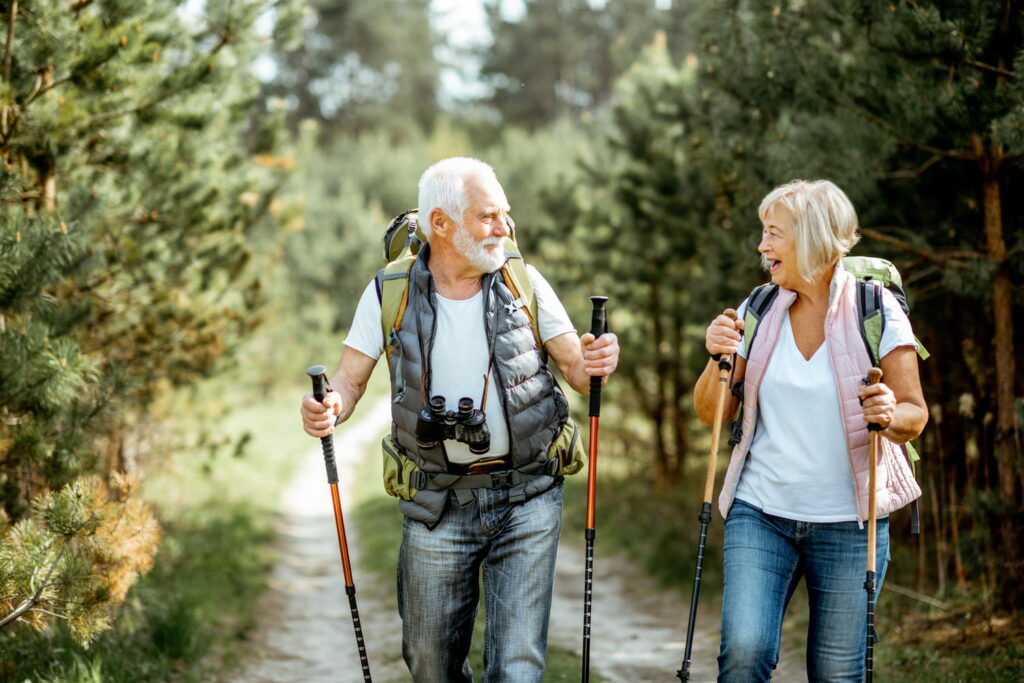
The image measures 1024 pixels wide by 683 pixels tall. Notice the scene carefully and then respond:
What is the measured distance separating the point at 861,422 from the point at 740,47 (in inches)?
126

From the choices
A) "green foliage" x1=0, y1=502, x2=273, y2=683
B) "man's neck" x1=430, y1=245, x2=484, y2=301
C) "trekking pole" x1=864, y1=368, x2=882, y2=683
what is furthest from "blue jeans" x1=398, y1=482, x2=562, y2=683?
"green foliage" x1=0, y1=502, x2=273, y2=683

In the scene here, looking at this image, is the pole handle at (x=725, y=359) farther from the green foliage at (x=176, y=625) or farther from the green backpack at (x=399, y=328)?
the green foliage at (x=176, y=625)

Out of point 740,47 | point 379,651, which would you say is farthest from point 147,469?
point 740,47

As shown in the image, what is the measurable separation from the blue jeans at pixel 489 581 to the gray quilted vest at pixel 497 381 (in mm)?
91

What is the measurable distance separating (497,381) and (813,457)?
3.65ft

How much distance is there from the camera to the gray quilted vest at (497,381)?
366cm

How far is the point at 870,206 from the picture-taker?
19.7ft

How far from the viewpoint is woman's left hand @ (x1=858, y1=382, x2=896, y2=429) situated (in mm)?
3258

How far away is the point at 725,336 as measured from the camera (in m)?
3.61

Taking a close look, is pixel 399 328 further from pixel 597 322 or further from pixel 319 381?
pixel 597 322

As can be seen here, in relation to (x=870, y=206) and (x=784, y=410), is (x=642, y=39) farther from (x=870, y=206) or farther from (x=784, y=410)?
(x=784, y=410)

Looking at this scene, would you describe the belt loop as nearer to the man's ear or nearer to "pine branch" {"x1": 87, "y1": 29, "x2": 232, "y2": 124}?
the man's ear

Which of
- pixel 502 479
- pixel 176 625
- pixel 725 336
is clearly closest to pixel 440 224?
pixel 502 479

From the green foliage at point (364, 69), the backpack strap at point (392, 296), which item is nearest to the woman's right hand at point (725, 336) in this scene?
the backpack strap at point (392, 296)
